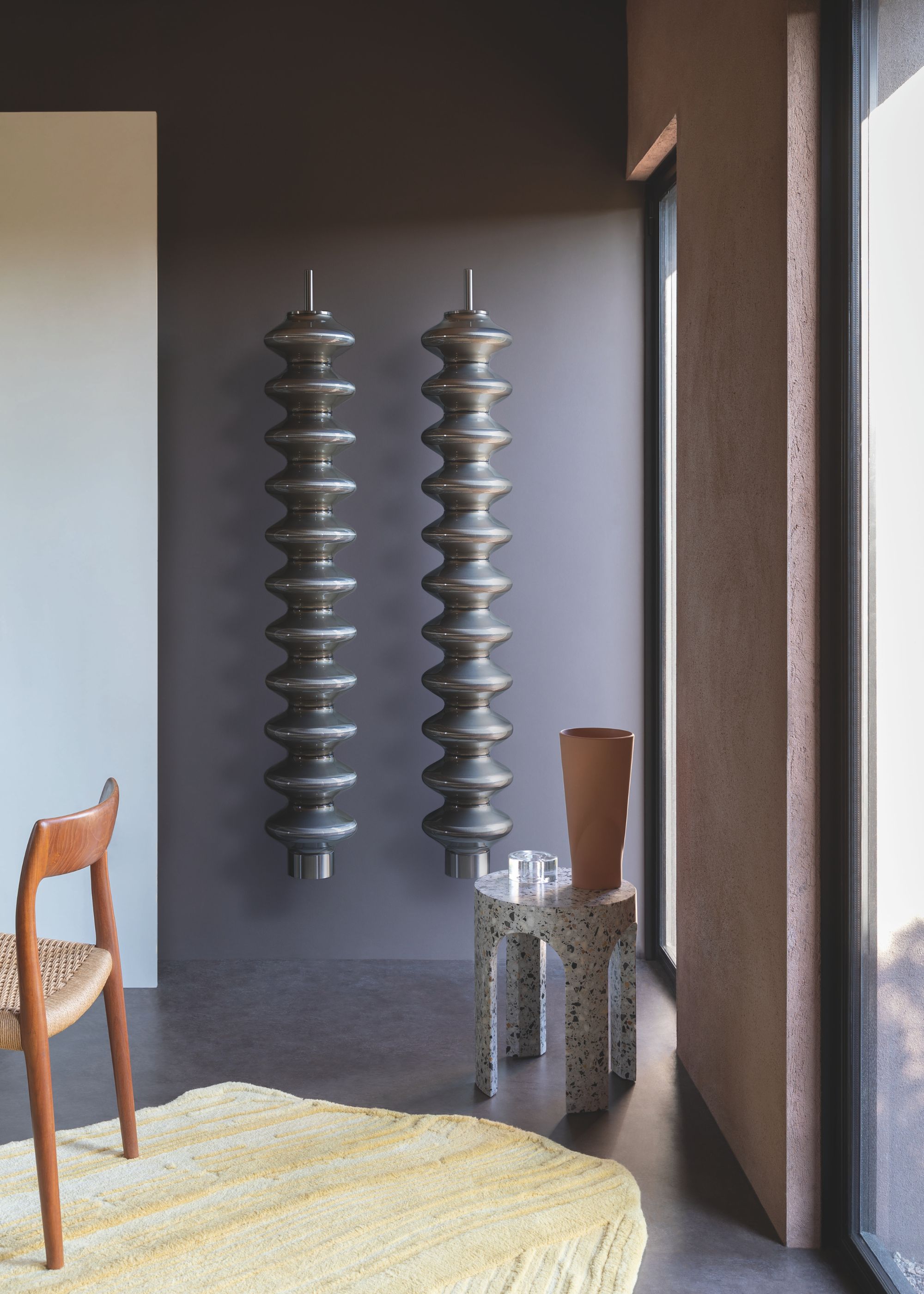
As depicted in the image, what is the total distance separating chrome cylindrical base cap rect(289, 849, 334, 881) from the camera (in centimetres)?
350

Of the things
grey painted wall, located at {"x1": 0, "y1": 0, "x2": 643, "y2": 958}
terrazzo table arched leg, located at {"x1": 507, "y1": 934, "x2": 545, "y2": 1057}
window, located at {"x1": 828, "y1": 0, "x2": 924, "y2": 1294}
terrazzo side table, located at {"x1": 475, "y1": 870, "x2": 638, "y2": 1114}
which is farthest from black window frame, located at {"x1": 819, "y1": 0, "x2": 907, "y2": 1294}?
grey painted wall, located at {"x1": 0, "y1": 0, "x2": 643, "y2": 958}

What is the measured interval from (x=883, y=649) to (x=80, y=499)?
243 centimetres

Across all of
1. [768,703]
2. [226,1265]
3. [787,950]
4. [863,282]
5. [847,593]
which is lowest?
[226,1265]

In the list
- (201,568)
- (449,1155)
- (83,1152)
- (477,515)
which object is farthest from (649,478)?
(83,1152)

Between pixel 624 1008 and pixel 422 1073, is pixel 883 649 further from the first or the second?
pixel 422 1073

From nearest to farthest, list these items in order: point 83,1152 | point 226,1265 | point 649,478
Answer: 1. point 226,1265
2. point 83,1152
3. point 649,478

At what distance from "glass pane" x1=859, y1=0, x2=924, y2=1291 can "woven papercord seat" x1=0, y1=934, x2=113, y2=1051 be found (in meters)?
1.36

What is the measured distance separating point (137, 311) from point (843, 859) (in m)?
2.53

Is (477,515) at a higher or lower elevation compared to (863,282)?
lower

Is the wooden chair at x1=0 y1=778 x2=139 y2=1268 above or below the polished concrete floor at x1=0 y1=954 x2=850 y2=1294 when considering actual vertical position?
above

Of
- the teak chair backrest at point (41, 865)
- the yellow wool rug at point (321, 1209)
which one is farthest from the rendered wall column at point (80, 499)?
the teak chair backrest at point (41, 865)

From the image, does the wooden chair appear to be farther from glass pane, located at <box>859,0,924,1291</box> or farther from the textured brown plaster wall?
glass pane, located at <box>859,0,924,1291</box>

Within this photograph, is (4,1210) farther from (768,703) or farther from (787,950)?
(768,703)

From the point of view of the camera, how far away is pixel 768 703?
2195 mm
